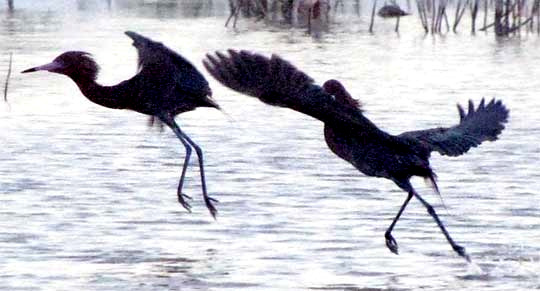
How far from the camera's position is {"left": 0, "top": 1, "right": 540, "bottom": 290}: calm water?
640cm

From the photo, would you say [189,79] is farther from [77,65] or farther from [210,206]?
[210,206]

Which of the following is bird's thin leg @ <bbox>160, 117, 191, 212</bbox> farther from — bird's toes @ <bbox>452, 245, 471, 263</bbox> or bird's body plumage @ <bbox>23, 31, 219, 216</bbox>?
bird's toes @ <bbox>452, 245, 471, 263</bbox>

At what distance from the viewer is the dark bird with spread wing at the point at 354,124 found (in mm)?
5887

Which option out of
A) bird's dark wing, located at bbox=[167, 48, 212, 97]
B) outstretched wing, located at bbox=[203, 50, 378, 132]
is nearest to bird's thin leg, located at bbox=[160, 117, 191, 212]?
bird's dark wing, located at bbox=[167, 48, 212, 97]

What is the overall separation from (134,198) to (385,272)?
2.22 meters

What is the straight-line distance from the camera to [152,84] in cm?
805

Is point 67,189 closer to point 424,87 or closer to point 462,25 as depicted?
point 424,87

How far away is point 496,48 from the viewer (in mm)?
18984

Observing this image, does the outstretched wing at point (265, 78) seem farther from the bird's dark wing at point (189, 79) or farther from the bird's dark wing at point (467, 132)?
the bird's dark wing at point (189, 79)

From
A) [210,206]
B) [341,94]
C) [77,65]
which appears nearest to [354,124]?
[341,94]

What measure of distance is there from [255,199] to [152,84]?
31.1 inches

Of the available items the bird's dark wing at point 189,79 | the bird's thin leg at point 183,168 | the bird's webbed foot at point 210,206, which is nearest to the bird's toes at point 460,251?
the bird's webbed foot at point 210,206

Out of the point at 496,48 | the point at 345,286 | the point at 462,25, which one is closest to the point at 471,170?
the point at 345,286

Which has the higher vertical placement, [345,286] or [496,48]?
[345,286]
